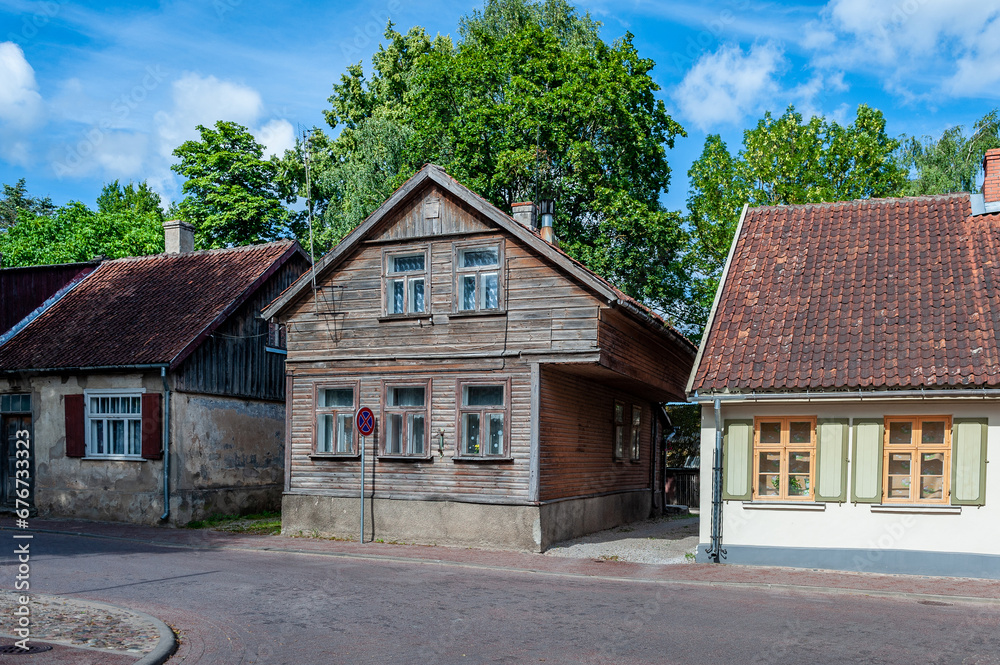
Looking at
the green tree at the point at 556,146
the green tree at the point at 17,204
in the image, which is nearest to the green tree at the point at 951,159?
the green tree at the point at 556,146

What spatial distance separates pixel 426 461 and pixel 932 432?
9426mm

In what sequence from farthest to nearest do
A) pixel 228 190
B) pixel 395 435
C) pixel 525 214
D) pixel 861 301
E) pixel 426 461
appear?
pixel 228 190
pixel 525 214
pixel 395 435
pixel 426 461
pixel 861 301

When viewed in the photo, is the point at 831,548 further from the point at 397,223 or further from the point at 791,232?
the point at 397,223

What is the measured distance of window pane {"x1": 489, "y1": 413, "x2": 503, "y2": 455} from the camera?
18422 millimetres

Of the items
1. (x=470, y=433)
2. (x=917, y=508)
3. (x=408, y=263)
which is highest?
(x=408, y=263)

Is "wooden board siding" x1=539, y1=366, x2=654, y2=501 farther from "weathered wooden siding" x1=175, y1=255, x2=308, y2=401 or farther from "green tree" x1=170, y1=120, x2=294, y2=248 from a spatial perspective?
"green tree" x1=170, y1=120, x2=294, y2=248

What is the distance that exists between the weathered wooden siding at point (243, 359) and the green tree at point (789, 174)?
15.4 meters

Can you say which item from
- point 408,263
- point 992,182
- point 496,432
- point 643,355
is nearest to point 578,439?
point 643,355

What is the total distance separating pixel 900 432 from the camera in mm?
15516

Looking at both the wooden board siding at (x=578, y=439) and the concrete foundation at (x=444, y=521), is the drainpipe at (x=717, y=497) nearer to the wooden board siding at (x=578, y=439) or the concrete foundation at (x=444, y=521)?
the concrete foundation at (x=444, y=521)

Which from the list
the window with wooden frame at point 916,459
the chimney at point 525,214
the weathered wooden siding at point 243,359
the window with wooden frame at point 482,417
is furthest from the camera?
the weathered wooden siding at point 243,359

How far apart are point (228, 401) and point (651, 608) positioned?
49.7 ft

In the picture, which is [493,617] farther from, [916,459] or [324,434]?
[324,434]

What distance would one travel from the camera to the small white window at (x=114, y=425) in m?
22.2
